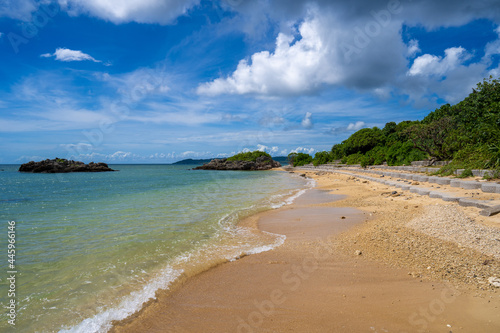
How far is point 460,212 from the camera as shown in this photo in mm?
7254

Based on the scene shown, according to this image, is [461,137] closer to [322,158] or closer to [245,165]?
[322,158]

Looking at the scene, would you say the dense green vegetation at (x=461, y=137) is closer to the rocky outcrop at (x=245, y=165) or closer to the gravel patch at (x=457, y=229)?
the gravel patch at (x=457, y=229)

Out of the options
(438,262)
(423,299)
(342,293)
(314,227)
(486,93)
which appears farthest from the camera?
(486,93)

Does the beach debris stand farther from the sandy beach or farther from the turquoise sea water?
the turquoise sea water

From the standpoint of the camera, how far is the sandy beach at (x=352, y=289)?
317cm

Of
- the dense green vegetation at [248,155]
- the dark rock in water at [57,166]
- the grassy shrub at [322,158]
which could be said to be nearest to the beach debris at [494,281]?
the grassy shrub at [322,158]

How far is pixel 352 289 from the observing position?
3.96 metres

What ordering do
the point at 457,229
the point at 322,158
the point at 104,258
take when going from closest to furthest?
the point at 104,258 → the point at 457,229 → the point at 322,158

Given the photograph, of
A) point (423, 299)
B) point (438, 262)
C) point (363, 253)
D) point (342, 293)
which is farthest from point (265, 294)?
point (438, 262)

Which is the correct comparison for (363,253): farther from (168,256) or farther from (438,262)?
(168,256)

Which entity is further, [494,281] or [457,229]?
[457,229]

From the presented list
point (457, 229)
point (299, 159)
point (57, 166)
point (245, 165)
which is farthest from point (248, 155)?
point (457, 229)

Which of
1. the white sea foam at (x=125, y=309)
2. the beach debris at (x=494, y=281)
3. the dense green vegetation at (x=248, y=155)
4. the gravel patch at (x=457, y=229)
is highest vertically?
the dense green vegetation at (x=248, y=155)

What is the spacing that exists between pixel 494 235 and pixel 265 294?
16.6 ft
